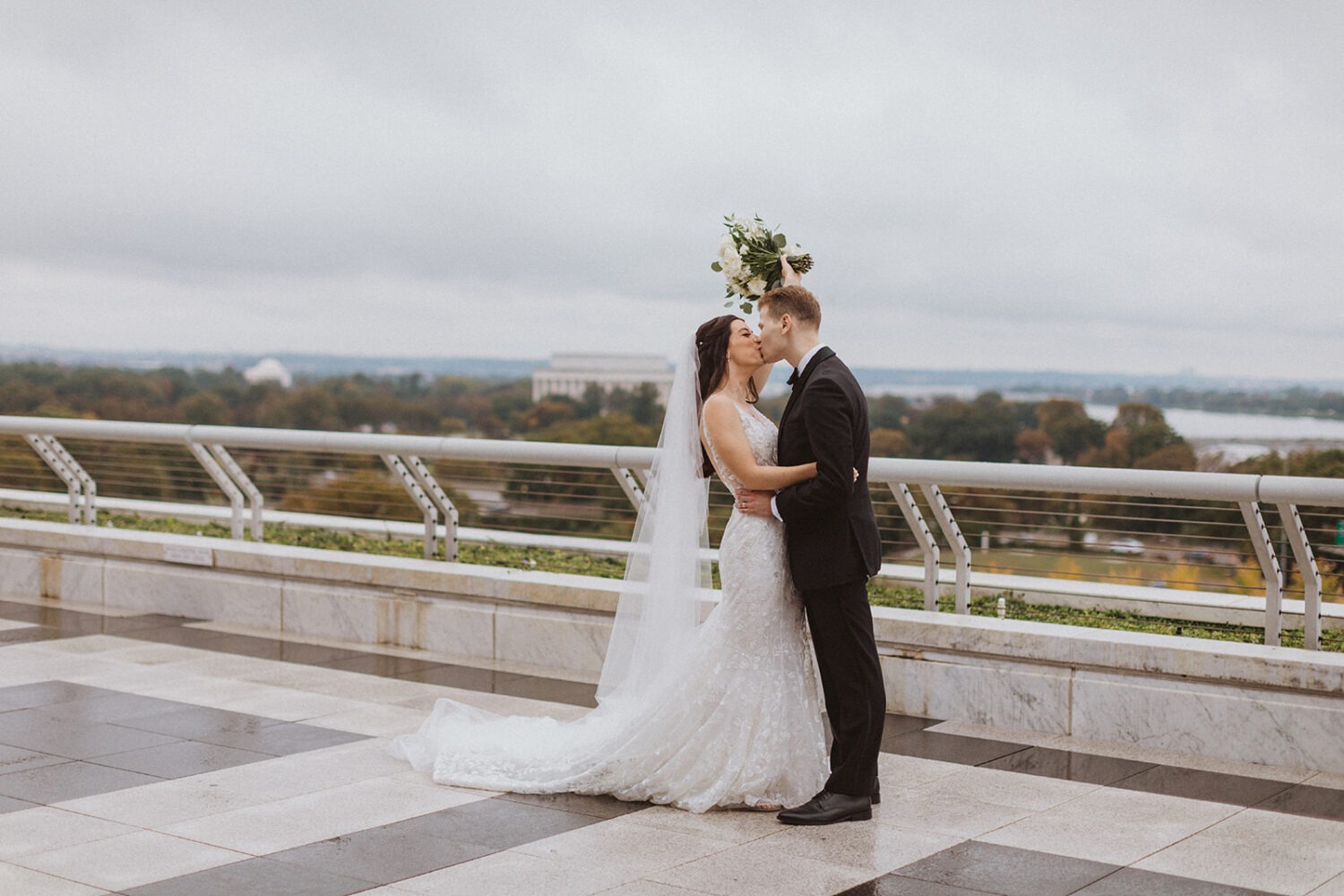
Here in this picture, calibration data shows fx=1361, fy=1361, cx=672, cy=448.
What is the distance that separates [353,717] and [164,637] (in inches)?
107

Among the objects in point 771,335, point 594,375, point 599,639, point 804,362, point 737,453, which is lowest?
point 599,639

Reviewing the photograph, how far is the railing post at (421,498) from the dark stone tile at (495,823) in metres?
3.52

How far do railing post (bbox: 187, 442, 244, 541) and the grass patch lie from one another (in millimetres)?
509

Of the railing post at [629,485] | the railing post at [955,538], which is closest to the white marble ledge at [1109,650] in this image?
the railing post at [955,538]

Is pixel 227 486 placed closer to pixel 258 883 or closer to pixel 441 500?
pixel 441 500

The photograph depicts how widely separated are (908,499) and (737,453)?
1823 millimetres

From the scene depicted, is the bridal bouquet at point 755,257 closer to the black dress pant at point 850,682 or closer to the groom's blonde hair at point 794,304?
the groom's blonde hair at point 794,304

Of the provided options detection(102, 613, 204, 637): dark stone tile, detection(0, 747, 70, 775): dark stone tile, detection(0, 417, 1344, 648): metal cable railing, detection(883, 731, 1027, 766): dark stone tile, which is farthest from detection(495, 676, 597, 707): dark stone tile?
detection(102, 613, 204, 637): dark stone tile

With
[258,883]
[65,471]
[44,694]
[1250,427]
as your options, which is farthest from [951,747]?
[1250,427]

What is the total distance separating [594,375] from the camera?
5509 centimetres

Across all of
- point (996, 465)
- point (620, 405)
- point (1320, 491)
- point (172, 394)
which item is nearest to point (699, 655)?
point (996, 465)

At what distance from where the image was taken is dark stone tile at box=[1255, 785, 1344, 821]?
17.2 feet

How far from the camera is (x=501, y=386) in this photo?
53.2 m

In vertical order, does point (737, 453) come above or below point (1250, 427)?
below
